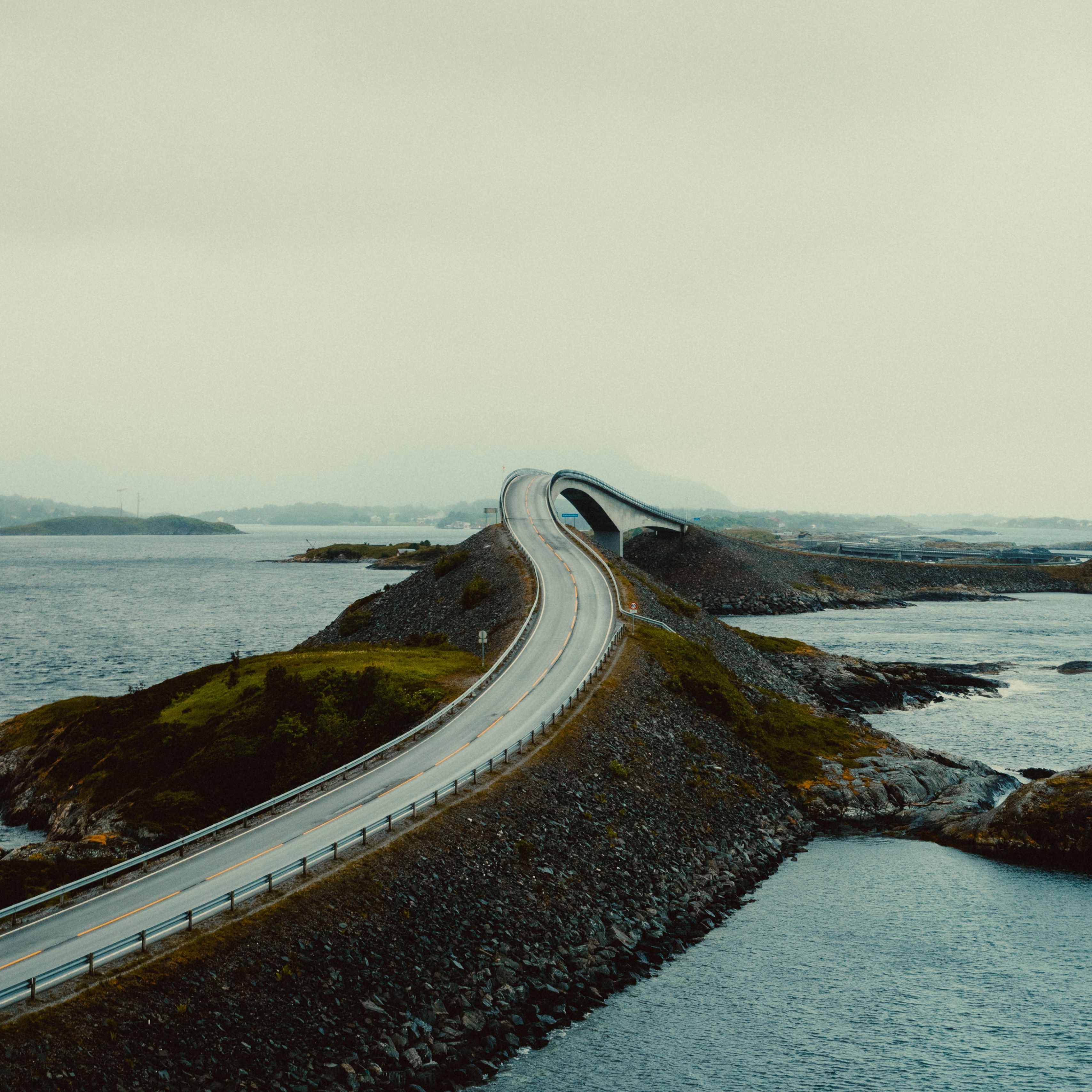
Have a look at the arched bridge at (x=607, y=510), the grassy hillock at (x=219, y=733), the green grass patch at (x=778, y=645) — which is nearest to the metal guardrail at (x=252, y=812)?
the grassy hillock at (x=219, y=733)

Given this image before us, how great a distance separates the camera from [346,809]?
117ft

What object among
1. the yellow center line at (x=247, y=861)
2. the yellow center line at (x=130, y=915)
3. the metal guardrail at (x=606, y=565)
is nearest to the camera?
the yellow center line at (x=130, y=915)

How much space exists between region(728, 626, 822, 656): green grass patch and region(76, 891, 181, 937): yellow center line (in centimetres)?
6275

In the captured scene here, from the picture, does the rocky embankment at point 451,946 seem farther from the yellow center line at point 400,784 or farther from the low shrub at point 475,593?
the low shrub at point 475,593

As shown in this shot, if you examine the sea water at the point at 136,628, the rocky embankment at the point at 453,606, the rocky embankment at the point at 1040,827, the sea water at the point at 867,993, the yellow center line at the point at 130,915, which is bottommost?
the sea water at the point at 136,628

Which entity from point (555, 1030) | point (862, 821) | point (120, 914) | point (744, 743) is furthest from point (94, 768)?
point (862, 821)

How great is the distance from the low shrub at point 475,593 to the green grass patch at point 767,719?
17.4 m

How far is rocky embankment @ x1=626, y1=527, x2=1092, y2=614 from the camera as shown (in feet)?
495

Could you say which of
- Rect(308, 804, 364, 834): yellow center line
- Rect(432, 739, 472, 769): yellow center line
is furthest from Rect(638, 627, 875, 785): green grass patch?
Rect(308, 804, 364, 834): yellow center line

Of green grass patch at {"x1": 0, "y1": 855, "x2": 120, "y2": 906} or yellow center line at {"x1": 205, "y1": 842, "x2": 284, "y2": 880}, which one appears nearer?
yellow center line at {"x1": 205, "y1": 842, "x2": 284, "y2": 880}

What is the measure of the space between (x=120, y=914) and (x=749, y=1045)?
19.9 metres

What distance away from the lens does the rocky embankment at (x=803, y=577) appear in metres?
151

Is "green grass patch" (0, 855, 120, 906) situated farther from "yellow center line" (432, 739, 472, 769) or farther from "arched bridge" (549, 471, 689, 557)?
"arched bridge" (549, 471, 689, 557)

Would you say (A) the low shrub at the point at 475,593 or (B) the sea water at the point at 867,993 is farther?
(A) the low shrub at the point at 475,593
